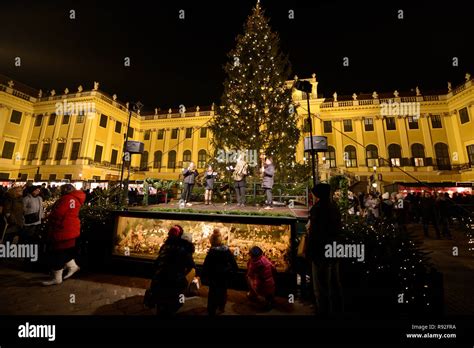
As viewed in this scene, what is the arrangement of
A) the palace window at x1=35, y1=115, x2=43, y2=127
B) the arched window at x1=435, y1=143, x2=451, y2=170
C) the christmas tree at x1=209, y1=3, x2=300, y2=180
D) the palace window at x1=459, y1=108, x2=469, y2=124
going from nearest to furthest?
the christmas tree at x1=209, y1=3, x2=300, y2=180, the palace window at x1=459, y1=108, x2=469, y2=124, the arched window at x1=435, y1=143, x2=451, y2=170, the palace window at x1=35, y1=115, x2=43, y2=127

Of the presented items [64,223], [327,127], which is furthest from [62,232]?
[327,127]

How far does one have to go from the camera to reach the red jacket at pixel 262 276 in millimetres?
3396

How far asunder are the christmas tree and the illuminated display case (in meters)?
7.68

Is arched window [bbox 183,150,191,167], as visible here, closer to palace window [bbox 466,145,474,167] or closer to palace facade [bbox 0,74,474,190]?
palace facade [bbox 0,74,474,190]

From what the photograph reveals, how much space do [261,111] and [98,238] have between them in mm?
9951

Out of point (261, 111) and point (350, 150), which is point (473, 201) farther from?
point (350, 150)

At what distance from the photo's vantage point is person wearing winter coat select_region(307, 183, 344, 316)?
114 inches

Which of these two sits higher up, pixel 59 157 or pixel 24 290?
pixel 59 157

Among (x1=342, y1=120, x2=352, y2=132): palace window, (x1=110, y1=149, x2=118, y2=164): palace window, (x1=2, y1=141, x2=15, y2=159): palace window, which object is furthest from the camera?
(x1=110, y1=149, x2=118, y2=164): palace window

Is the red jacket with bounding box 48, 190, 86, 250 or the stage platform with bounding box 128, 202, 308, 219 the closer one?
the red jacket with bounding box 48, 190, 86, 250

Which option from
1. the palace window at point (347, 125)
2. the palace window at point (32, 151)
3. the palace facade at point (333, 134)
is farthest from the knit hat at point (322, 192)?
the palace window at point (32, 151)

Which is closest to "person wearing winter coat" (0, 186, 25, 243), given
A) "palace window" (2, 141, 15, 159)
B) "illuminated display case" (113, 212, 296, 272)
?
"illuminated display case" (113, 212, 296, 272)

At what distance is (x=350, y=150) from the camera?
29953 millimetres

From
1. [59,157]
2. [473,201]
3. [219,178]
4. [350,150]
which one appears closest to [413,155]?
[350,150]
